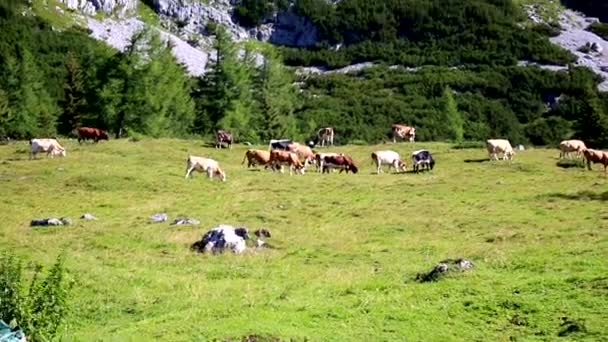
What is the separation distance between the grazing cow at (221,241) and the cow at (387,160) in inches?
886

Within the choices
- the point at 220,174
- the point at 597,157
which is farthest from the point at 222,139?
the point at 597,157

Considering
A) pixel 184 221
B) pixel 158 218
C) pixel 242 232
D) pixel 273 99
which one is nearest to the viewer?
pixel 242 232

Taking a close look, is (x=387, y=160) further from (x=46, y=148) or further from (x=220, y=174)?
(x=46, y=148)

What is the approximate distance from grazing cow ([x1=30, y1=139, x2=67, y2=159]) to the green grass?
3.31ft

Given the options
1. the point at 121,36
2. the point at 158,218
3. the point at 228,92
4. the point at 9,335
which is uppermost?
the point at 121,36

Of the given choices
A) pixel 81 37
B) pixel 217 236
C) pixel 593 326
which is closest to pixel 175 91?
pixel 217 236

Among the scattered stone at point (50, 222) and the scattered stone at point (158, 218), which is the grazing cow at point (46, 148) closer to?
the scattered stone at point (50, 222)

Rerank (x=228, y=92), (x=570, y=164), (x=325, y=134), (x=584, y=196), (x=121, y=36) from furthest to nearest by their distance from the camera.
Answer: (x=121, y=36) < (x=228, y=92) < (x=325, y=134) < (x=570, y=164) < (x=584, y=196)

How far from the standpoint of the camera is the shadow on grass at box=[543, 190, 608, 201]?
32.0 m

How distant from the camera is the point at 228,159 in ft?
168

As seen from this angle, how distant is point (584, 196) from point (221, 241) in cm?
1747

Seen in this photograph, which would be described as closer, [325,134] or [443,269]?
[443,269]

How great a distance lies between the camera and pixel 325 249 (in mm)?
24266

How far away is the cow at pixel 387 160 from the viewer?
4619cm
